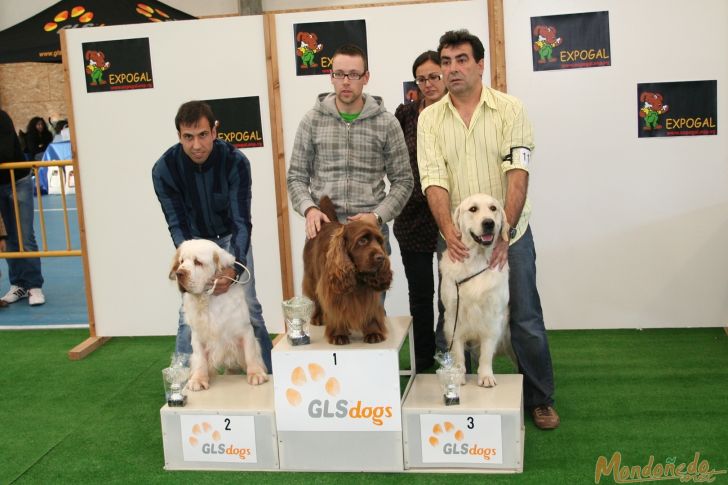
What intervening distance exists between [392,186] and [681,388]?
197cm

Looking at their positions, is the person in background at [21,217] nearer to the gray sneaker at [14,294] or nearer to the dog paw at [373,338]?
the gray sneaker at [14,294]

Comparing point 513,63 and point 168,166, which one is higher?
point 513,63

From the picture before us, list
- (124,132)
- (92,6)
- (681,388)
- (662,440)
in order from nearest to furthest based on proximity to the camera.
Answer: (662,440)
(681,388)
(124,132)
(92,6)

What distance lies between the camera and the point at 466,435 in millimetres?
3225

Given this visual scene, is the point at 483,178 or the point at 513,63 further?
the point at 513,63

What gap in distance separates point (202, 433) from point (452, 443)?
1.11m

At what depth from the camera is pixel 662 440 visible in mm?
3523

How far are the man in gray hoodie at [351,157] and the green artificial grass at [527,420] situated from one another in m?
1.29

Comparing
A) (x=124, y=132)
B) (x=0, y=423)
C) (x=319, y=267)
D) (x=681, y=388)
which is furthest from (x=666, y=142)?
(x=0, y=423)

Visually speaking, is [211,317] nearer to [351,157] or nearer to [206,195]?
[206,195]

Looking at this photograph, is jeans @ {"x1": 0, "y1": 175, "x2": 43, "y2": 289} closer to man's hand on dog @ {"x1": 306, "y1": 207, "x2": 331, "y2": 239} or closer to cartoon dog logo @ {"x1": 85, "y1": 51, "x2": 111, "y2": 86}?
cartoon dog logo @ {"x1": 85, "y1": 51, "x2": 111, "y2": 86}

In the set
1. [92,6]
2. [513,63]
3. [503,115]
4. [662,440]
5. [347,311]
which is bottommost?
[662,440]

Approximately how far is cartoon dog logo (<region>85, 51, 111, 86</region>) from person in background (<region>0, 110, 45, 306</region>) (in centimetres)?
178

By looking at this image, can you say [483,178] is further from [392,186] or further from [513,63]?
[513,63]
